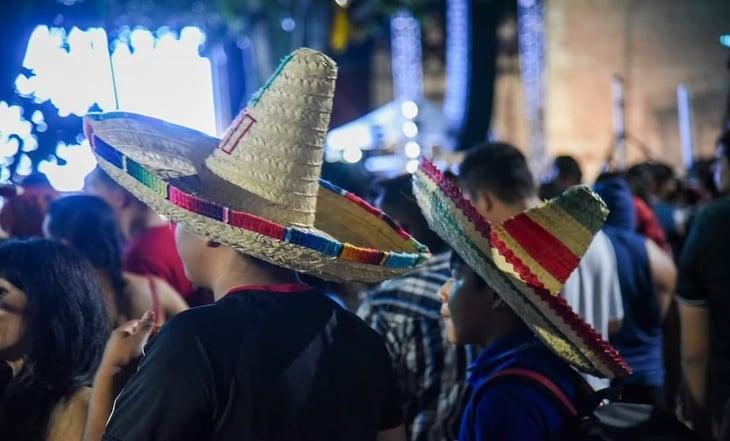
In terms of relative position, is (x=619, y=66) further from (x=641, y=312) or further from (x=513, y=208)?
(x=513, y=208)

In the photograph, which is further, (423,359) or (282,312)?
(423,359)

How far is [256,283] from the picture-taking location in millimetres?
2352

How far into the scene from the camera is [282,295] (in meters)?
2.32

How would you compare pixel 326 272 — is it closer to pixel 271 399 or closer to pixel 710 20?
pixel 271 399

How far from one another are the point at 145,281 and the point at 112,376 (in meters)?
1.78

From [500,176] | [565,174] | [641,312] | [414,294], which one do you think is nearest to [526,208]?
[500,176]

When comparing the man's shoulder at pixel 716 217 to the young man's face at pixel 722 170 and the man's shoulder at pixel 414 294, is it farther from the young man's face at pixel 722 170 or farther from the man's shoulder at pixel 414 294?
the man's shoulder at pixel 414 294

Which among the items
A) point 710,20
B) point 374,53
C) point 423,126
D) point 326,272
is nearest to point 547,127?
point 710,20

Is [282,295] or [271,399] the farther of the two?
[282,295]

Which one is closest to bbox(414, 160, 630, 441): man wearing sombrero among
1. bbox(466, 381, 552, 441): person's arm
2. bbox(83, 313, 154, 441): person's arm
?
bbox(466, 381, 552, 441): person's arm

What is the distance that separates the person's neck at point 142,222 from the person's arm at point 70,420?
2382 millimetres

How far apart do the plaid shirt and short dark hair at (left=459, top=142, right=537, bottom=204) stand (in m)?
0.62

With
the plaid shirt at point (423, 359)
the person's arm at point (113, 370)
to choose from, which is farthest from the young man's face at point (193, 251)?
the plaid shirt at point (423, 359)

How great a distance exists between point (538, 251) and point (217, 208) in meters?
0.98
